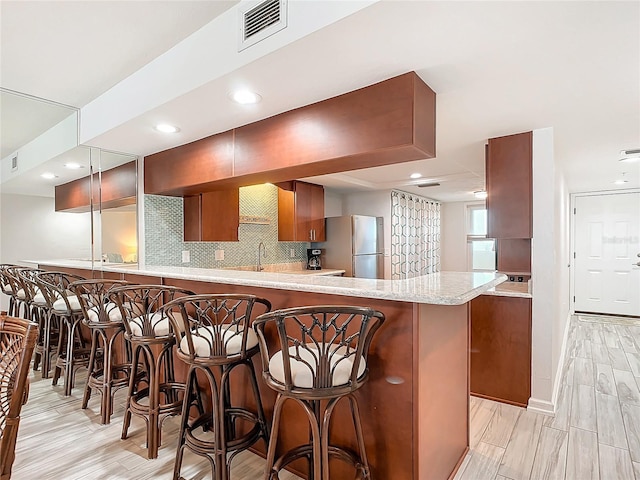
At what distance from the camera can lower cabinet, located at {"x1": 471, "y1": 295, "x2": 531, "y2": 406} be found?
2738mm

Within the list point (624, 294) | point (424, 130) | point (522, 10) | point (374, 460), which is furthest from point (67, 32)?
point (624, 294)

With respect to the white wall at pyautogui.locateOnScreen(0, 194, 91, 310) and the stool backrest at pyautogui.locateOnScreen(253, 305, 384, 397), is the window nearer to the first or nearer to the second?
the stool backrest at pyautogui.locateOnScreen(253, 305, 384, 397)

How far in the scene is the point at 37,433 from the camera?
7.55ft

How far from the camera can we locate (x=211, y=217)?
344 cm

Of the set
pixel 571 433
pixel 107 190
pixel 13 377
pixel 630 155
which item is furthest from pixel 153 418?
pixel 630 155

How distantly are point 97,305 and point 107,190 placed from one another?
138cm

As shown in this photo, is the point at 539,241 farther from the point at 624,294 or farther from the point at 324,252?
the point at 624,294

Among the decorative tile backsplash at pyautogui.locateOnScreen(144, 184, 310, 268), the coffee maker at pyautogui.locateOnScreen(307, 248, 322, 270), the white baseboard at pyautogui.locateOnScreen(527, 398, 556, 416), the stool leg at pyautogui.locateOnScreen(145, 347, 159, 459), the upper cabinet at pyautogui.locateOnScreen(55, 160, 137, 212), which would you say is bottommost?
the white baseboard at pyautogui.locateOnScreen(527, 398, 556, 416)

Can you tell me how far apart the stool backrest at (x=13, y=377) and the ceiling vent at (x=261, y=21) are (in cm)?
139

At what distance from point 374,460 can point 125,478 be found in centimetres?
129

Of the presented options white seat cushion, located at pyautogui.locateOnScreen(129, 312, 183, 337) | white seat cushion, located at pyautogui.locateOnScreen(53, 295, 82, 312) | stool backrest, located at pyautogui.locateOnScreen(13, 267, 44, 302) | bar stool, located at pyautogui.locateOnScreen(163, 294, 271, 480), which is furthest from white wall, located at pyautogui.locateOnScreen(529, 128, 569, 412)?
stool backrest, located at pyautogui.locateOnScreen(13, 267, 44, 302)

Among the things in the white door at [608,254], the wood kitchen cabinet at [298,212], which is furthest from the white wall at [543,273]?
the white door at [608,254]

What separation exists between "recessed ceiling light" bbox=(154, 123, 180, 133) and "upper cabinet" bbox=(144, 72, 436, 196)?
0.25m

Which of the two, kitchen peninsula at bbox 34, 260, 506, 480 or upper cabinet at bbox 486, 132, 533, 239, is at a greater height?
upper cabinet at bbox 486, 132, 533, 239
